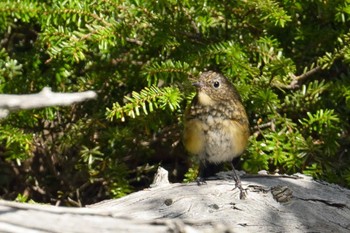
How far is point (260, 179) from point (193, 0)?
1012mm

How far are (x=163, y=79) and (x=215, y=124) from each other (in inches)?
15.1

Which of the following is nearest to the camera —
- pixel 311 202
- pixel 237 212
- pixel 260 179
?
pixel 237 212

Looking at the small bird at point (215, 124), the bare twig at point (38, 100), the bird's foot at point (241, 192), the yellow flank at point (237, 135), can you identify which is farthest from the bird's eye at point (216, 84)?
the bare twig at point (38, 100)

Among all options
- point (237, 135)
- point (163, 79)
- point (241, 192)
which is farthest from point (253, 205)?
point (163, 79)

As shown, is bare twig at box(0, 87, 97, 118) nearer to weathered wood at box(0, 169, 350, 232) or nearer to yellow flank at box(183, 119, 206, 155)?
weathered wood at box(0, 169, 350, 232)

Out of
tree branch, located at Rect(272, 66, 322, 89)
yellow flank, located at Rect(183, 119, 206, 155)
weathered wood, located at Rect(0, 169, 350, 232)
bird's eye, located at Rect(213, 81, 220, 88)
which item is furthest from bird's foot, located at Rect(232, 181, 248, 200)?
tree branch, located at Rect(272, 66, 322, 89)

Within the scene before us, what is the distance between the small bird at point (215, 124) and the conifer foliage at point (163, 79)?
0.07 meters

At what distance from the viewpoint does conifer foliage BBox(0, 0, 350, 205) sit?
12.8 ft

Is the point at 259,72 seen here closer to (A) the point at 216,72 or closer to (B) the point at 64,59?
(A) the point at 216,72

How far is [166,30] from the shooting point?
3930mm

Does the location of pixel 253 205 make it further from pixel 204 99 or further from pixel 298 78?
pixel 298 78

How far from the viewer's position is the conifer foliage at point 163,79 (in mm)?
3887

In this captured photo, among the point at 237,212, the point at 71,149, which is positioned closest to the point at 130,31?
the point at 71,149

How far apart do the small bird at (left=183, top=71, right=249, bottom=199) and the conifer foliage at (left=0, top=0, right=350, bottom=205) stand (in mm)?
67
